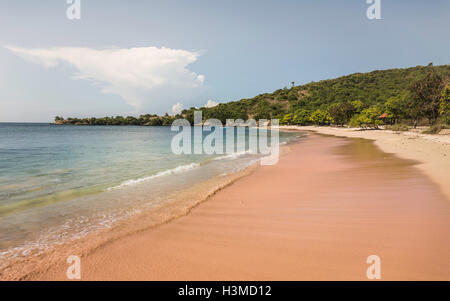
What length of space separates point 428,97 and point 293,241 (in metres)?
51.7

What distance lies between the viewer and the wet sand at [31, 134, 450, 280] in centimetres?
320

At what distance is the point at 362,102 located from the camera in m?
94.7

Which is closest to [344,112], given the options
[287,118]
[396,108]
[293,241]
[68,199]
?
[396,108]

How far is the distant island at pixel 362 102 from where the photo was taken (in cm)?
4042

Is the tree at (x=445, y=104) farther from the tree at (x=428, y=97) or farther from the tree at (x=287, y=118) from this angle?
the tree at (x=287, y=118)

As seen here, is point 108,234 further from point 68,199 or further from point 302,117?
point 302,117

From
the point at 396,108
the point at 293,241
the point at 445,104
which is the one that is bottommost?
the point at 293,241

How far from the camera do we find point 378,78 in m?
124
